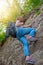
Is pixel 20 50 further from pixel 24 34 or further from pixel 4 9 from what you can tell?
pixel 4 9

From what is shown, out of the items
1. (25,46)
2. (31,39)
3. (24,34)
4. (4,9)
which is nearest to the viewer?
(31,39)

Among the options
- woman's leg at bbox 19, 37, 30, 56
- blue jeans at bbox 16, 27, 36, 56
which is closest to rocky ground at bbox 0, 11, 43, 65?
woman's leg at bbox 19, 37, 30, 56

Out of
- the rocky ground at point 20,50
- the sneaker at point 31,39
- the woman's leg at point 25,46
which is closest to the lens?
the sneaker at point 31,39

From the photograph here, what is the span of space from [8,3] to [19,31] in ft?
26.9

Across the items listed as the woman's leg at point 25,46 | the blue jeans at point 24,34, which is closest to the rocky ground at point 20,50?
the woman's leg at point 25,46

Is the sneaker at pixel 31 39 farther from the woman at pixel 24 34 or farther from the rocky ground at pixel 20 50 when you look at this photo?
the rocky ground at pixel 20 50

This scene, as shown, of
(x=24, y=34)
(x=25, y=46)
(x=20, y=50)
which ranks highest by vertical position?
(x=24, y=34)

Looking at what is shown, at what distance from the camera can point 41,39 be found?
29.9ft

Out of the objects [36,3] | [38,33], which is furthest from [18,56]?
[36,3]

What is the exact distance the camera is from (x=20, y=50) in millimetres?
9875

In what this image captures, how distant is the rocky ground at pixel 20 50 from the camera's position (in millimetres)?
8680

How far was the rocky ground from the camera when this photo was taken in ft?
28.5

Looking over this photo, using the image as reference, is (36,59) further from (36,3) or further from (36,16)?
(36,3)

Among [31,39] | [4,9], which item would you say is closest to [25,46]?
[31,39]
